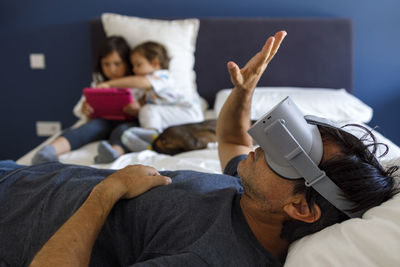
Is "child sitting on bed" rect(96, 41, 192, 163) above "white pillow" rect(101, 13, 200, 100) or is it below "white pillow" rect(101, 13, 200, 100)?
Answer: below

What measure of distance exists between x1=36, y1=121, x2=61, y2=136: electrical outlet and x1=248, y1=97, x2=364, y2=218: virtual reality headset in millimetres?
2504

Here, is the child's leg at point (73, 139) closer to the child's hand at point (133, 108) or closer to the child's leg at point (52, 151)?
the child's leg at point (52, 151)

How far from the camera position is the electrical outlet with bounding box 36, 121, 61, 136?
2990mm

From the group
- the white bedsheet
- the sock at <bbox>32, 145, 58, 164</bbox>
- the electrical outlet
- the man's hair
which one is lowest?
the electrical outlet

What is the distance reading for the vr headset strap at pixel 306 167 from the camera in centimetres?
77

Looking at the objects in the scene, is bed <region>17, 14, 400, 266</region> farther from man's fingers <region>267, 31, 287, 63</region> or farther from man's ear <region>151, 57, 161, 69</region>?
man's fingers <region>267, 31, 287, 63</region>

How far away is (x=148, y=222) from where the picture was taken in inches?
34.8

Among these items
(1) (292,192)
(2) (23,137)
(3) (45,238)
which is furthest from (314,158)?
(2) (23,137)

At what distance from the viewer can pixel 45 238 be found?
91 centimetres

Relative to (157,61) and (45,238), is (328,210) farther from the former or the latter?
(157,61)

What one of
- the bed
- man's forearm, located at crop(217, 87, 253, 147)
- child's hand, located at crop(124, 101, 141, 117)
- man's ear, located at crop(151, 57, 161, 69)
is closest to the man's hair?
man's forearm, located at crop(217, 87, 253, 147)

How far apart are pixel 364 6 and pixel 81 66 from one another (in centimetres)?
211

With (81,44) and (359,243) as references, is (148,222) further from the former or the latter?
(81,44)

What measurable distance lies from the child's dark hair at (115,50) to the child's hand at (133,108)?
1.14ft
